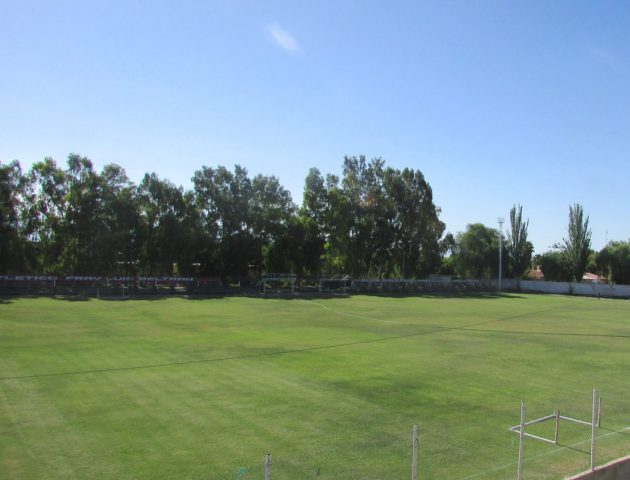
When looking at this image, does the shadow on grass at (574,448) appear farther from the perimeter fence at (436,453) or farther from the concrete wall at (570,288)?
the concrete wall at (570,288)

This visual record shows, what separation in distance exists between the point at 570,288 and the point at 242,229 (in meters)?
54.1

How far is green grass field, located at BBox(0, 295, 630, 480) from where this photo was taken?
29.8 feet

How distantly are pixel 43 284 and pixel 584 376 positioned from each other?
52307mm

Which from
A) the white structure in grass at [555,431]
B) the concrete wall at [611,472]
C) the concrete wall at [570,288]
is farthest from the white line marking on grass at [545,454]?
the concrete wall at [570,288]

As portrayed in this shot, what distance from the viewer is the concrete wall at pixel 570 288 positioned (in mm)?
78375

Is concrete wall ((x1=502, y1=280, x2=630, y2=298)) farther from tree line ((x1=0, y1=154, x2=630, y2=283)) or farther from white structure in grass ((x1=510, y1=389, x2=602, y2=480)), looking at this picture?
white structure in grass ((x1=510, y1=389, x2=602, y2=480))

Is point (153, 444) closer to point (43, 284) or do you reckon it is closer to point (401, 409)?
point (401, 409)

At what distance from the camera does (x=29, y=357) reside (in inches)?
712

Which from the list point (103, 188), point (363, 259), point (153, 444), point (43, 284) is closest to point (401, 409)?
point (153, 444)

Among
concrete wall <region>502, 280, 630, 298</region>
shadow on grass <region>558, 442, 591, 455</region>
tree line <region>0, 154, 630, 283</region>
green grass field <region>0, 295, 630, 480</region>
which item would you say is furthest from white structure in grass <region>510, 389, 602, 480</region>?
concrete wall <region>502, 280, 630, 298</region>

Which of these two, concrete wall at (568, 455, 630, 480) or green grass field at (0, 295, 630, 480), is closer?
concrete wall at (568, 455, 630, 480)

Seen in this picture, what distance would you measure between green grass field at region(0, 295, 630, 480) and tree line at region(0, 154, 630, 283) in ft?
111

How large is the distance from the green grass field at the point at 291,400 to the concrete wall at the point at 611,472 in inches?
21.3

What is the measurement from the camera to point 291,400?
43.2 ft
